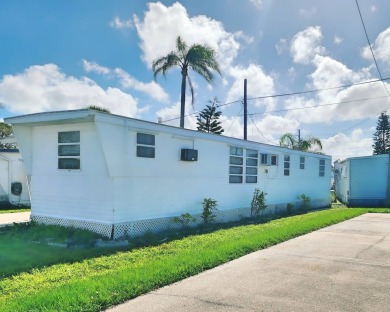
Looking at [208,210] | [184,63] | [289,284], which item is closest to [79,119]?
[208,210]

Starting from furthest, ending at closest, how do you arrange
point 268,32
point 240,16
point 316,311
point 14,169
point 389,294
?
1. point 14,169
2. point 268,32
3. point 240,16
4. point 389,294
5. point 316,311

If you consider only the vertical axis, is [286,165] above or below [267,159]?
below

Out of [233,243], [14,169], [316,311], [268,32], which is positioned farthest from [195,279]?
[14,169]

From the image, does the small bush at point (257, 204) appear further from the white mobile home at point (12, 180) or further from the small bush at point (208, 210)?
the white mobile home at point (12, 180)

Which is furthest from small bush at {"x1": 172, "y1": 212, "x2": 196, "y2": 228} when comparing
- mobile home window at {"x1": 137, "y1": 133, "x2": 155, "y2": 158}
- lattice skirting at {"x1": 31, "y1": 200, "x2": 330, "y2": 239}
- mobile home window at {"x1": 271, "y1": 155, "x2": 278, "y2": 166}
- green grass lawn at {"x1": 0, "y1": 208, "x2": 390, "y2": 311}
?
mobile home window at {"x1": 271, "y1": 155, "x2": 278, "y2": 166}

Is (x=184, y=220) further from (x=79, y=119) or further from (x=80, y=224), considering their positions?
(x=79, y=119)

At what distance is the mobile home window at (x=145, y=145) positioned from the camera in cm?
817

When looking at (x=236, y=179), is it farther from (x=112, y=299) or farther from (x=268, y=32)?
(x=112, y=299)

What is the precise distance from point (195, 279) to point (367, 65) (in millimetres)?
14182

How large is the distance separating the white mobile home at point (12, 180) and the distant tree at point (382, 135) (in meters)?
46.7

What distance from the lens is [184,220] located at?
9375 millimetres

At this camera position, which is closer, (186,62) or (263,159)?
(263,159)

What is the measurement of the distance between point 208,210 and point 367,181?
12872 mm

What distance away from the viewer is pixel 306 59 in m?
16.3
